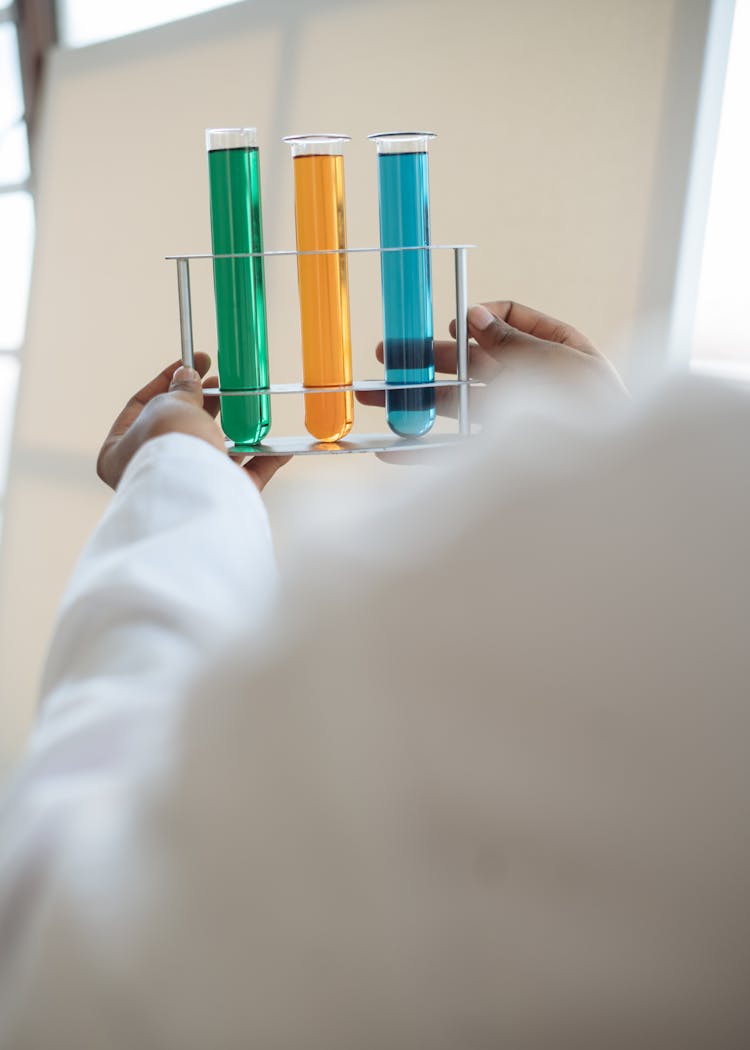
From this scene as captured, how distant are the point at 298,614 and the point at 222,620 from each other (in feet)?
0.48

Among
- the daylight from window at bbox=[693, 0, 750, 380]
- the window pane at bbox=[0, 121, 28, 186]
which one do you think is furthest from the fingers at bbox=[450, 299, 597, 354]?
the window pane at bbox=[0, 121, 28, 186]

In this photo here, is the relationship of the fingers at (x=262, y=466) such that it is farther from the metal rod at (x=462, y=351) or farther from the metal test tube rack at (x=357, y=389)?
the metal rod at (x=462, y=351)

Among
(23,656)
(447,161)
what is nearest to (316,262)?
(447,161)

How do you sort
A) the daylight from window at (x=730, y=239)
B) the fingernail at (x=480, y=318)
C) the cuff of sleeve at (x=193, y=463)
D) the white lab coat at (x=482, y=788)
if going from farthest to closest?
the daylight from window at (x=730, y=239), the fingernail at (x=480, y=318), the cuff of sleeve at (x=193, y=463), the white lab coat at (x=482, y=788)

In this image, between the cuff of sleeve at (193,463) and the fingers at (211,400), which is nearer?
the cuff of sleeve at (193,463)

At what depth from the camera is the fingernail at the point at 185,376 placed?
0.82 meters

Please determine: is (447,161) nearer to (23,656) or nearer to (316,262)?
(316,262)

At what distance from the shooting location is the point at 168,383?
0.89 meters

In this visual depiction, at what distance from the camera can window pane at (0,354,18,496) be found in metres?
2.16

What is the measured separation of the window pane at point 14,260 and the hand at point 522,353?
56.8 inches

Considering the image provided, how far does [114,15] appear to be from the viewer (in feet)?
6.57

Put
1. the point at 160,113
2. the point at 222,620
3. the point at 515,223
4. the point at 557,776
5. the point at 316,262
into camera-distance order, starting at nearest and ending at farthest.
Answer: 1. the point at 557,776
2. the point at 222,620
3. the point at 316,262
4. the point at 515,223
5. the point at 160,113

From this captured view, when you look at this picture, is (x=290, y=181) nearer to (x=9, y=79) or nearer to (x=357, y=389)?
(x=9, y=79)

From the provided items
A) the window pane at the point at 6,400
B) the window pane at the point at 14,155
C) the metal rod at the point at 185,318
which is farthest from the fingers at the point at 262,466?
the window pane at the point at 14,155
